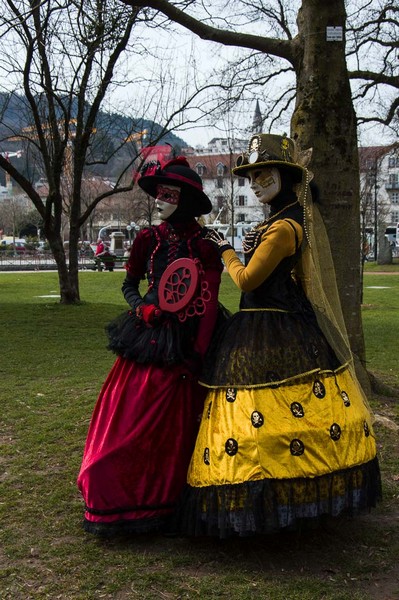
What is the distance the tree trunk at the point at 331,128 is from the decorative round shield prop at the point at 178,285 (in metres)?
2.68

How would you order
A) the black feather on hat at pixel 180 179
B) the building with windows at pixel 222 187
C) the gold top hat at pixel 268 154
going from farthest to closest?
the building with windows at pixel 222 187 < the black feather on hat at pixel 180 179 < the gold top hat at pixel 268 154

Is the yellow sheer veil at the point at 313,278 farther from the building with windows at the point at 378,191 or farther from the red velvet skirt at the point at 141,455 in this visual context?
the building with windows at the point at 378,191

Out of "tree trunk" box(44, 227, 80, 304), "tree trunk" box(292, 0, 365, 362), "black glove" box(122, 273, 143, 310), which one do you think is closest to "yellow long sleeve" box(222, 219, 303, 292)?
"black glove" box(122, 273, 143, 310)

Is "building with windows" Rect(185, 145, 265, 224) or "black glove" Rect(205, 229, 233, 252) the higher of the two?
"building with windows" Rect(185, 145, 265, 224)

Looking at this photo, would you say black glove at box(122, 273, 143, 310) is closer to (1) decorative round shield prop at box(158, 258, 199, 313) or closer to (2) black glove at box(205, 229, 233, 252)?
(1) decorative round shield prop at box(158, 258, 199, 313)

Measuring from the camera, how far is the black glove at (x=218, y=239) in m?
3.46

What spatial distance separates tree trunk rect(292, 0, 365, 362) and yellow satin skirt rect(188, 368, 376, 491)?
2.83 metres

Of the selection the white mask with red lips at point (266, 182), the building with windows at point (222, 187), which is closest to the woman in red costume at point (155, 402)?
the white mask with red lips at point (266, 182)

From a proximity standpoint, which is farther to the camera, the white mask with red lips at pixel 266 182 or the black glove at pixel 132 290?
the black glove at pixel 132 290

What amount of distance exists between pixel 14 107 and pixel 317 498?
1471cm

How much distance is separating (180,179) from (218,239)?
404 millimetres

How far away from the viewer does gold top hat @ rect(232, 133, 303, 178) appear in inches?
133

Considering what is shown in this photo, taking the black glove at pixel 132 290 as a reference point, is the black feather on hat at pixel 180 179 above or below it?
above

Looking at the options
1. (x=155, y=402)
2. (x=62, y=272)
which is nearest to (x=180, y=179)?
(x=155, y=402)
